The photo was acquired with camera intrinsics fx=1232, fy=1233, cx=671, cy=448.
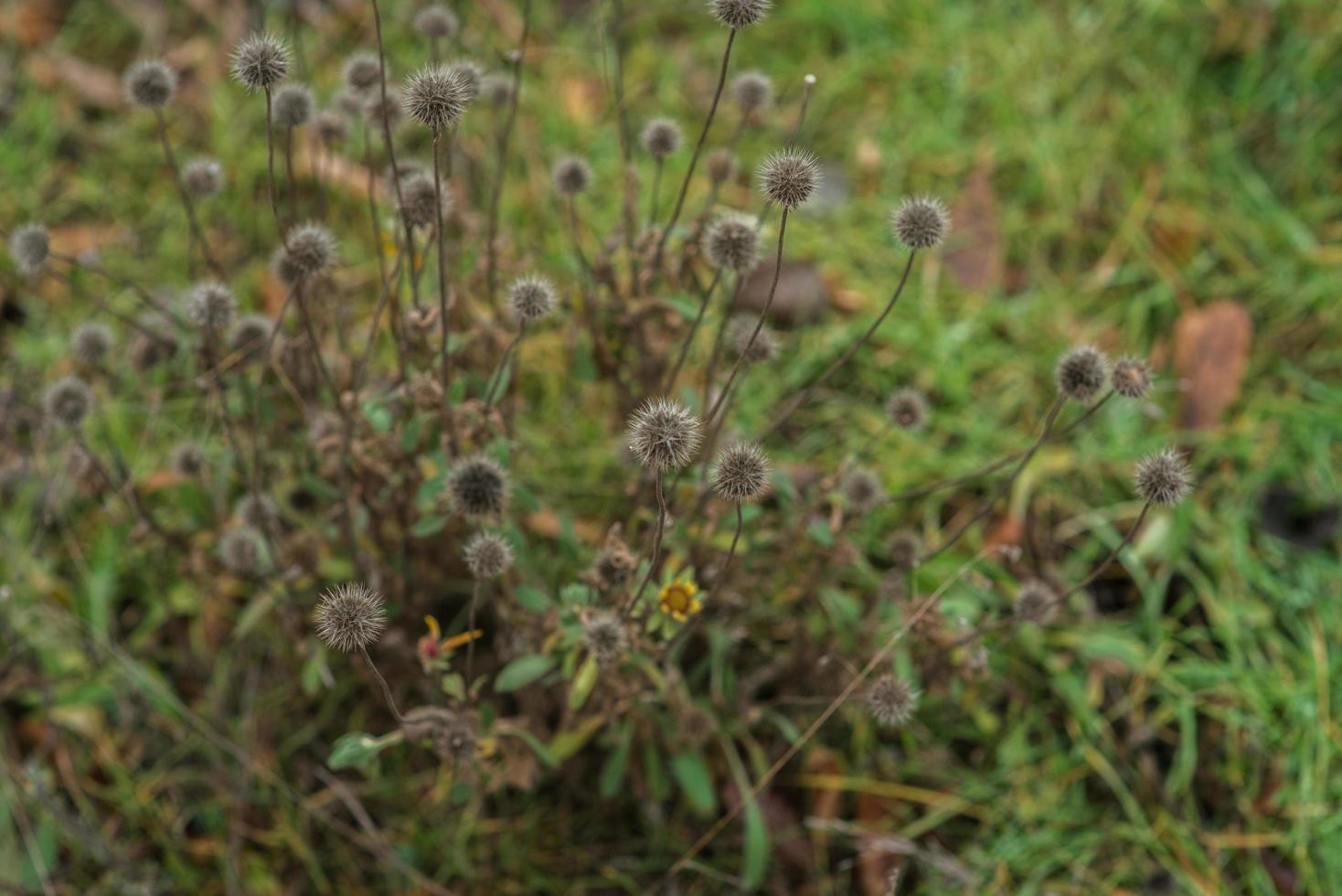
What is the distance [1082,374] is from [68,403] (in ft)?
6.72

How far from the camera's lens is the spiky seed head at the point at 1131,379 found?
217 centimetres

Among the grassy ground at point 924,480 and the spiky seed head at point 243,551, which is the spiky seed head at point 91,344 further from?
the spiky seed head at point 243,551

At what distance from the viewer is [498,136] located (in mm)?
3629

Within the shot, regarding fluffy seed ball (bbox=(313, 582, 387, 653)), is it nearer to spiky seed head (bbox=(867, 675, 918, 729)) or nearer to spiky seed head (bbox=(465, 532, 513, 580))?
spiky seed head (bbox=(465, 532, 513, 580))

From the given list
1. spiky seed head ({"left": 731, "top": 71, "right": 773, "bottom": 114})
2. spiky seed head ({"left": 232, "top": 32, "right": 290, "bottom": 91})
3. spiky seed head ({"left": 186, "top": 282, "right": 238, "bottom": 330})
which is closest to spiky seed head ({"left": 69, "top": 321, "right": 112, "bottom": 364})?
spiky seed head ({"left": 186, "top": 282, "right": 238, "bottom": 330})

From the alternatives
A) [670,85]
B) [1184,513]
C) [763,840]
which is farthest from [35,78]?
[1184,513]

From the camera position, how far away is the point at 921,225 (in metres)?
2.09

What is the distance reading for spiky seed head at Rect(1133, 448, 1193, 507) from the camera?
2.06 meters

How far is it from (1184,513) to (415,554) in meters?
1.91

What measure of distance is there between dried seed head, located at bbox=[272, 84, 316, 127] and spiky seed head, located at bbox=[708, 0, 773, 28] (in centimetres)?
95

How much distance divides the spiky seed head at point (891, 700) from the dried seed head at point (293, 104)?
1563 mm

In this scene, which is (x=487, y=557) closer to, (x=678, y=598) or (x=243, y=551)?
(x=678, y=598)

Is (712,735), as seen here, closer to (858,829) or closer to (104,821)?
(858,829)

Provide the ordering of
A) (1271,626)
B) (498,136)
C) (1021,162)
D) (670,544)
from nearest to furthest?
1. (670,544)
2. (1271,626)
3. (498,136)
4. (1021,162)
